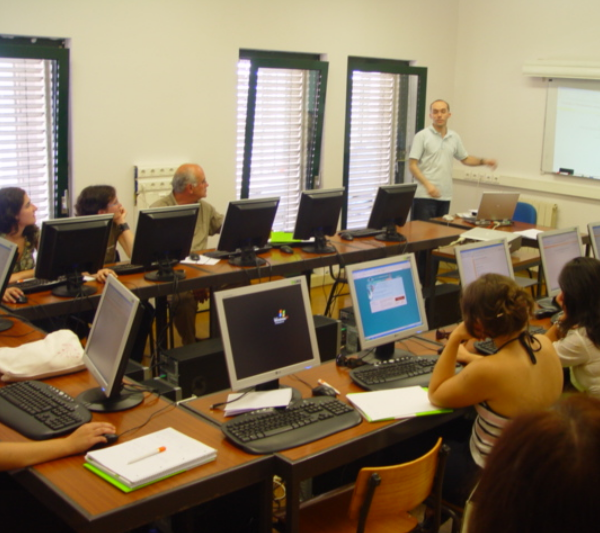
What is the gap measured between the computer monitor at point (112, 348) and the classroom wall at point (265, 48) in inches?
120

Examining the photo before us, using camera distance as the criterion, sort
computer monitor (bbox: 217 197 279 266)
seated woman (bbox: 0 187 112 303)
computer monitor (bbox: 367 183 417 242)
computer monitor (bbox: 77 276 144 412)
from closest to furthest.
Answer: computer monitor (bbox: 77 276 144 412) < seated woman (bbox: 0 187 112 303) < computer monitor (bbox: 217 197 279 266) < computer monitor (bbox: 367 183 417 242)

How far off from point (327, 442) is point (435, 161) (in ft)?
16.5

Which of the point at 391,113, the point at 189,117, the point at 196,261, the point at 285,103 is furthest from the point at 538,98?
the point at 196,261

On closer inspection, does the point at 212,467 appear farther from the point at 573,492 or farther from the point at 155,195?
the point at 155,195

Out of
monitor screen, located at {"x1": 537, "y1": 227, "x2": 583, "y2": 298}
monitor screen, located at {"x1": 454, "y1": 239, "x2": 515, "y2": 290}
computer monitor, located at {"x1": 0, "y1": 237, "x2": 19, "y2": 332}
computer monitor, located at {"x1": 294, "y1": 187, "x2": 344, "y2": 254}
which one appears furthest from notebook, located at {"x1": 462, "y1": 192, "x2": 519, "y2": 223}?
computer monitor, located at {"x1": 0, "y1": 237, "x2": 19, "y2": 332}

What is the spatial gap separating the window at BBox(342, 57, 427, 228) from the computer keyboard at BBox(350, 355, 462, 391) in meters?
4.33

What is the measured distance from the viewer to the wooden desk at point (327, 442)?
95.7 inches

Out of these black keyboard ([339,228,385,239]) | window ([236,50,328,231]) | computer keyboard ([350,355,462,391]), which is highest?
window ([236,50,328,231])

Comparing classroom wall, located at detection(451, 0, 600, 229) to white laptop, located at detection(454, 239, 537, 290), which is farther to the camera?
classroom wall, located at detection(451, 0, 600, 229)

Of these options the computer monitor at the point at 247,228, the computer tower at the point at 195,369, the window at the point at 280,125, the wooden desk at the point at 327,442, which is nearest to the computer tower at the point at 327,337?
the computer monitor at the point at 247,228

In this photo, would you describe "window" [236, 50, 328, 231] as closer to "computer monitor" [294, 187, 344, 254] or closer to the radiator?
"computer monitor" [294, 187, 344, 254]

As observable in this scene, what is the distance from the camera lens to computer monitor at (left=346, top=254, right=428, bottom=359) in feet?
10.6

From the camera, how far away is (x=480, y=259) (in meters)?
3.98

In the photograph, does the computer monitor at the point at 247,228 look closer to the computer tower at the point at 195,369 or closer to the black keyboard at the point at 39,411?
the computer tower at the point at 195,369
